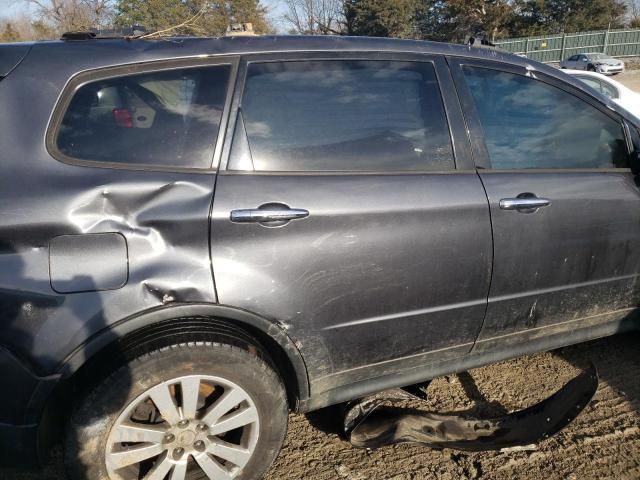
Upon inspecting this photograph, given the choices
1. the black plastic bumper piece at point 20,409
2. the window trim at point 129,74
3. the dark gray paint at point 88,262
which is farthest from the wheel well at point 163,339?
the window trim at point 129,74

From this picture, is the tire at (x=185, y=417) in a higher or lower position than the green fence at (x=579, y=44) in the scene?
higher

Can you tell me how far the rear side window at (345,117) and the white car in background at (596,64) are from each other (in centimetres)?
2981

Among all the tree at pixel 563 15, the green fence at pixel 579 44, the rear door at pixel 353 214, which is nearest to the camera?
the rear door at pixel 353 214

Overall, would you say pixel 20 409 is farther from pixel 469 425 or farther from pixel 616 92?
pixel 616 92

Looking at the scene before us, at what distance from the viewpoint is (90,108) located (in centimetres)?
185

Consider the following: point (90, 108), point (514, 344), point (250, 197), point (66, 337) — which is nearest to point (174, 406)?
point (66, 337)

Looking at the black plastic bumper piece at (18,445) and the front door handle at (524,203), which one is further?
the front door handle at (524,203)

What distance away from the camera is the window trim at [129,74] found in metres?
1.79

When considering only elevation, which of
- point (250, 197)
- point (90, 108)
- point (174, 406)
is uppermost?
point (90, 108)

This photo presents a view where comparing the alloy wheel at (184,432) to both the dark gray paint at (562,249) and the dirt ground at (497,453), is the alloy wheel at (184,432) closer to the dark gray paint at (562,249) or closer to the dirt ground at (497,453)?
the dirt ground at (497,453)

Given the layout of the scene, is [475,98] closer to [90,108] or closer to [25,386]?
[90,108]

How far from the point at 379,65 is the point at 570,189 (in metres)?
1.13

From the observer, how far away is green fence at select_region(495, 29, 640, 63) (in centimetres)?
3594

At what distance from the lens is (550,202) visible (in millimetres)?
2395
